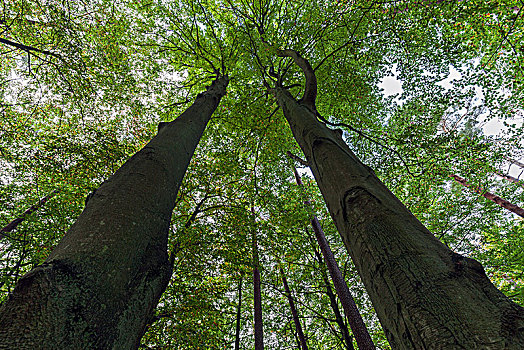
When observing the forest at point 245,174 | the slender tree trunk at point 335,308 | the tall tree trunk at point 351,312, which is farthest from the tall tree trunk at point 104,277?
the slender tree trunk at point 335,308

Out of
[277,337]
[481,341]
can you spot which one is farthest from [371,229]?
Result: [277,337]

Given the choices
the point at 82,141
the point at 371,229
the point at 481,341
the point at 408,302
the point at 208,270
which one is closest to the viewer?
the point at 481,341

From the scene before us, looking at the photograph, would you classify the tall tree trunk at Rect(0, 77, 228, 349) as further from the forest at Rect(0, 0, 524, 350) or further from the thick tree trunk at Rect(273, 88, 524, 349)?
the thick tree trunk at Rect(273, 88, 524, 349)

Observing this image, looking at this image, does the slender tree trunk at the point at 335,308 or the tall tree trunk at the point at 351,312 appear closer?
the tall tree trunk at the point at 351,312

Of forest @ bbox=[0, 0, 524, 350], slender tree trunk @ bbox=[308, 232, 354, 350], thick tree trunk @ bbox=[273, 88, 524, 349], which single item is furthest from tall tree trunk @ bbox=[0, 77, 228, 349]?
slender tree trunk @ bbox=[308, 232, 354, 350]

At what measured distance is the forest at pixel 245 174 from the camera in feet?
3.19

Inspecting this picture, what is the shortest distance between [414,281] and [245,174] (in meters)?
7.16

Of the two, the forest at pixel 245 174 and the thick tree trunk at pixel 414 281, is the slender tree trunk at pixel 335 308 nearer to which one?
the forest at pixel 245 174

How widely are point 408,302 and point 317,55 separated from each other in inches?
337

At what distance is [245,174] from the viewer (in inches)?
316

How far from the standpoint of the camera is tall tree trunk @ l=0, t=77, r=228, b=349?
0.80 m

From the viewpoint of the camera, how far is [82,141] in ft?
21.8

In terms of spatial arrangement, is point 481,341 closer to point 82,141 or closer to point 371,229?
point 371,229

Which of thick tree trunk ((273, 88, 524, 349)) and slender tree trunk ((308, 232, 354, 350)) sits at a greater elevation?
slender tree trunk ((308, 232, 354, 350))
